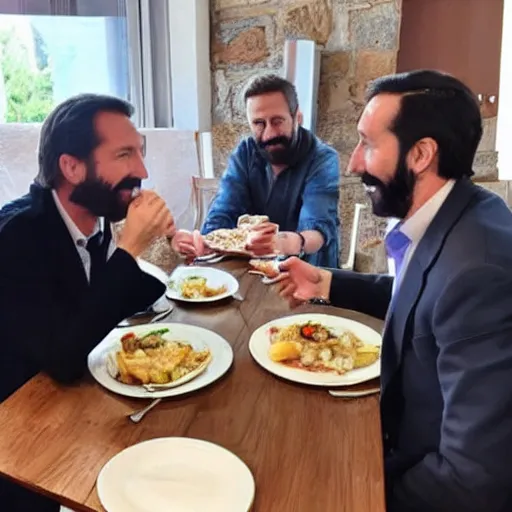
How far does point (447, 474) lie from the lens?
94 centimetres

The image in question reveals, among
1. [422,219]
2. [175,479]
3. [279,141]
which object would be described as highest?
[279,141]

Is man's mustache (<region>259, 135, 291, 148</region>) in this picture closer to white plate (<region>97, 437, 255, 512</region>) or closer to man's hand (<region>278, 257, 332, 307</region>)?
man's hand (<region>278, 257, 332, 307</region>)

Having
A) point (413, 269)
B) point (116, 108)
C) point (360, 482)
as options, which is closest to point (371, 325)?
point (413, 269)

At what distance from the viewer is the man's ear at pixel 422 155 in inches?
43.5

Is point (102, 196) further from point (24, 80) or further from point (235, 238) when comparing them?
point (24, 80)

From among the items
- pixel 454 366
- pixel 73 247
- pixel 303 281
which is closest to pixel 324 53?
pixel 303 281

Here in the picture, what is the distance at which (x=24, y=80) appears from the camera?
3156 mm

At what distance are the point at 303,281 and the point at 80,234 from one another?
59 cm

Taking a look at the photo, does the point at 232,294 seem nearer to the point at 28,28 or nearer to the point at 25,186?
the point at 25,186

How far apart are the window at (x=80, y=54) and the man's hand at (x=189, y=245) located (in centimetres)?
164

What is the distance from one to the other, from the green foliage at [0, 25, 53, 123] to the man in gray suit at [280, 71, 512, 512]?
253 cm

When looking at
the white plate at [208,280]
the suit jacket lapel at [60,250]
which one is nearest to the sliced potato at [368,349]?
the white plate at [208,280]

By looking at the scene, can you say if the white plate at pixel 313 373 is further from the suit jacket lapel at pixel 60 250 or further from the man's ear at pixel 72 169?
the man's ear at pixel 72 169

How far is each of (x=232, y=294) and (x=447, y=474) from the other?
781 millimetres
